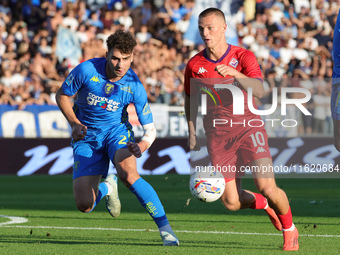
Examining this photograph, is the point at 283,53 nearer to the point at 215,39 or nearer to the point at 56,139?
the point at 56,139

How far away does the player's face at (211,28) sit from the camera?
6.62m

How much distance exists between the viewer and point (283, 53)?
750 inches

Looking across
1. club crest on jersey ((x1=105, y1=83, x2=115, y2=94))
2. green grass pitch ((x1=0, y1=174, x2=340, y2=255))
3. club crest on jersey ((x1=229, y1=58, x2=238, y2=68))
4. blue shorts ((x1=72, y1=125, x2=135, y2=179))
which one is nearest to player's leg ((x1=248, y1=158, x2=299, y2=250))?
green grass pitch ((x1=0, y1=174, x2=340, y2=255))

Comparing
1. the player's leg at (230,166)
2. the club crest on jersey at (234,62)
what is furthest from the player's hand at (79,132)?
the club crest on jersey at (234,62)

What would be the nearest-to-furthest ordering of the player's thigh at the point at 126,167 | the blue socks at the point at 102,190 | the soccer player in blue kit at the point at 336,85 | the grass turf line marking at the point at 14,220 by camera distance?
the soccer player in blue kit at the point at 336,85 → the player's thigh at the point at 126,167 → the blue socks at the point at 102,190 → the grass turf line marking at the point at 14,220

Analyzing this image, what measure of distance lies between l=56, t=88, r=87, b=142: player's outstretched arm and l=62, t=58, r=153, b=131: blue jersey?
8 cm

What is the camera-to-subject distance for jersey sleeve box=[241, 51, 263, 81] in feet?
21.0

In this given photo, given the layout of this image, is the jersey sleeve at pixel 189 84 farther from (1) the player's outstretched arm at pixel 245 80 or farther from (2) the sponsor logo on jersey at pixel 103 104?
(2) the sponsor logo on jersey at pixel 103 104

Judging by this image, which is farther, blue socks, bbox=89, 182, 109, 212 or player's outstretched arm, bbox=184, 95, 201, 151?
blue socks, bbox=89, 182, 109, 212

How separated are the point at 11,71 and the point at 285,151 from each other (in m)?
7.42

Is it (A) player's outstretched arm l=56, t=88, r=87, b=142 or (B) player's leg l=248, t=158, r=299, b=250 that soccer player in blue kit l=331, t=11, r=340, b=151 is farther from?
(A) player's outstretched arm l=56, t=88, r=87, b=142

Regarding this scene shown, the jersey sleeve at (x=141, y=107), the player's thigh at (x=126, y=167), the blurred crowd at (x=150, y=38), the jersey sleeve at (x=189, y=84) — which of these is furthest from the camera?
the blurred crowd at (x=150, y=38)

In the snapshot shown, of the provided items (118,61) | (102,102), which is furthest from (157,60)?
(118,61)

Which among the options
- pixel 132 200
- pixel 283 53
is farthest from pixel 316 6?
pixel 132 200
